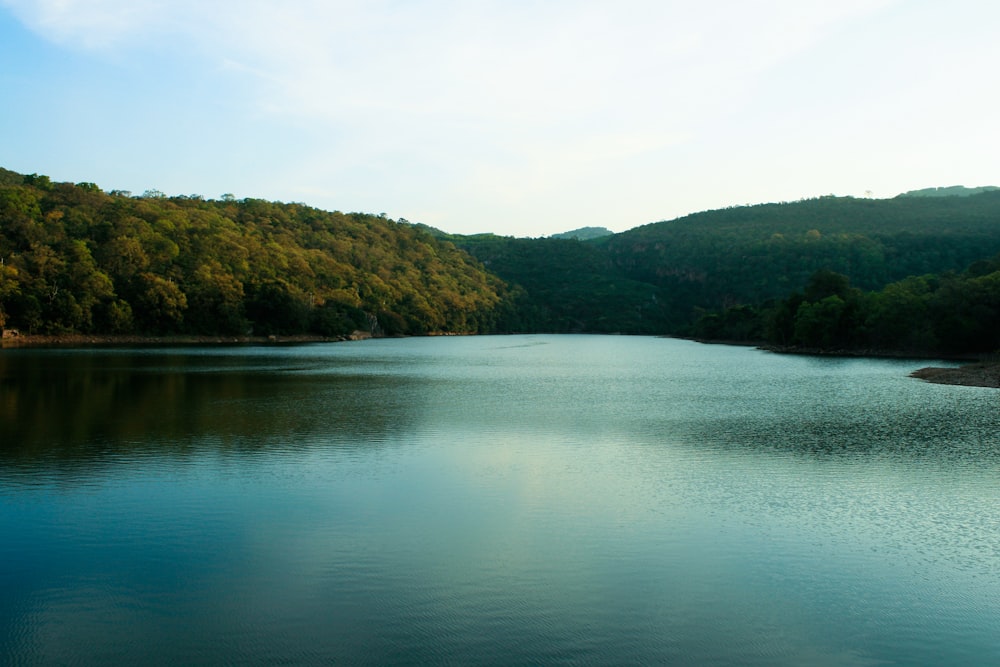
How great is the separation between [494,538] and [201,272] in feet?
295

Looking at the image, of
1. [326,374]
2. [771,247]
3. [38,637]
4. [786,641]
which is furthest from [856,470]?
[771,247]

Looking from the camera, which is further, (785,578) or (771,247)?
(771,247)

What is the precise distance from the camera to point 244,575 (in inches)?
407

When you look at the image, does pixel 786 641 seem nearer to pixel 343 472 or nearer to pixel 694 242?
pixel 343 472

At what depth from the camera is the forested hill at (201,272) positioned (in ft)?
264

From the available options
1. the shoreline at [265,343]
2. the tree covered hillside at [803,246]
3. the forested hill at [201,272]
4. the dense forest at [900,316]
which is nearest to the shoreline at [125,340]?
the shoreline at [265,343]

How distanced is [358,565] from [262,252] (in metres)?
108

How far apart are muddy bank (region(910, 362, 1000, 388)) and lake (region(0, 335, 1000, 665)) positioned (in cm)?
1580

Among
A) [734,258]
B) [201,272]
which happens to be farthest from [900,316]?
[734,258]

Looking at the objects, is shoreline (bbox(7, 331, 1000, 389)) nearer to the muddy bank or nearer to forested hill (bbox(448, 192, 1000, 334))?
the muddy bank

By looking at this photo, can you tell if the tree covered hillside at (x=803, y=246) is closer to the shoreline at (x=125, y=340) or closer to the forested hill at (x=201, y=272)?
the forested hill at (x=201, y=272)

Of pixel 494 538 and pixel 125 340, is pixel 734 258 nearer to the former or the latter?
pixel 125 340

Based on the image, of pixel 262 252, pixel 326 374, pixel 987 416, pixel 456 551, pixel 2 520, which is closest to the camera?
pixel 456 551

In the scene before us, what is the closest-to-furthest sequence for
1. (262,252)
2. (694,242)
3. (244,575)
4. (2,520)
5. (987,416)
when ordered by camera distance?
(244,575), (2,520), (987,416), (262,252), (694,242)
